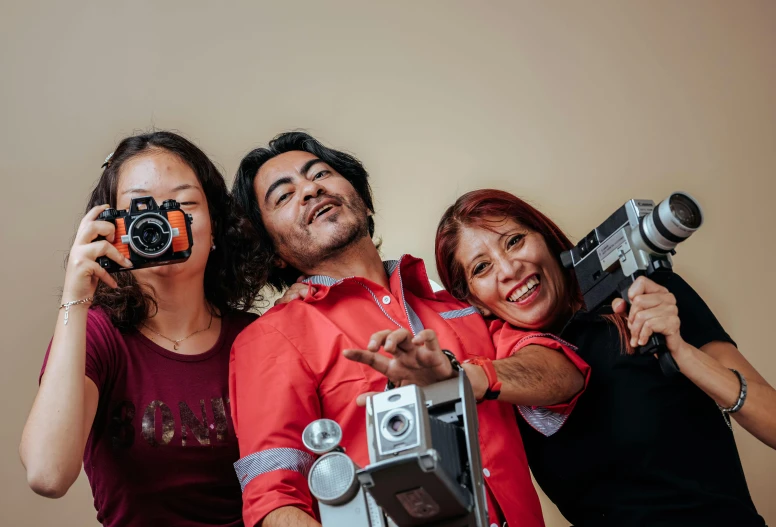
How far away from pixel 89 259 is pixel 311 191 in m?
0.74

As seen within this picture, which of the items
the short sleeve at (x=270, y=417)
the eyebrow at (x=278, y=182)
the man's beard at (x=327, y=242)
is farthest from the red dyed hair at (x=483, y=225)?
the short sleeve at (x=270, y=417)

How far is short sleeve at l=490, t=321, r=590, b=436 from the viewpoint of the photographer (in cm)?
217

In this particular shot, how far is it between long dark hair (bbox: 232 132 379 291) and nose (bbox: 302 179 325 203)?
0.20m

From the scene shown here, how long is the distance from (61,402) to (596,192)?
8.29 ft

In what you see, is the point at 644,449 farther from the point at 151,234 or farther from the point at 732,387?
the point at 151,234

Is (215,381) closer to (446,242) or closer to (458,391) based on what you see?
(446,242)

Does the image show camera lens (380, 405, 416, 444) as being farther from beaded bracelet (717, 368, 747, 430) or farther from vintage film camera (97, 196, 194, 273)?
beaded bracelet (717, 368, 747, 430)

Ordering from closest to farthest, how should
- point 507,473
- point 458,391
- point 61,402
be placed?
point 458,391 < point 61,402 < point 507,473

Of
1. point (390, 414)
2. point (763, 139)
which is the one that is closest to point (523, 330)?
point (390, 414)

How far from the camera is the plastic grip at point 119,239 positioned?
2.06 m

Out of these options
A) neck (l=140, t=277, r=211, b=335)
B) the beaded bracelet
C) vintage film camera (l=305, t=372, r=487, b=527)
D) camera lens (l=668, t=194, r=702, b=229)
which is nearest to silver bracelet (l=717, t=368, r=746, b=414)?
the beaded bracelet

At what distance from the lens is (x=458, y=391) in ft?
5.04

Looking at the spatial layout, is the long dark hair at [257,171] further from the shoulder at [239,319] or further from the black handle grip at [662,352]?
the black handle grip at [662,352]

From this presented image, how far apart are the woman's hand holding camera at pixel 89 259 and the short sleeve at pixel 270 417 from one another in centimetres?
39
